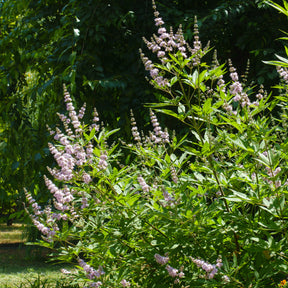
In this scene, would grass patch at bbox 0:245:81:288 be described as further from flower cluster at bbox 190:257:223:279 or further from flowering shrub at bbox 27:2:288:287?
flower cluster at bbox 190:257:223:279

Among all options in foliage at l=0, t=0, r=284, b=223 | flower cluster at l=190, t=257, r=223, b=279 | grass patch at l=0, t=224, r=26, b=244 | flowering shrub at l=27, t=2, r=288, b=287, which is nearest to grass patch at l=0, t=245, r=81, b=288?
grass patch at l=0, t=224, r=26, b=244

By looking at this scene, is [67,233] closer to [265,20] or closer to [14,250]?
[265,20]

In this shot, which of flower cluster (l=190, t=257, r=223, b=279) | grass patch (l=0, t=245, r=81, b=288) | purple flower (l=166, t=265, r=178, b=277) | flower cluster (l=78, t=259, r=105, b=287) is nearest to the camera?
flower cluster (l=190, t=257, r=223, b=279)

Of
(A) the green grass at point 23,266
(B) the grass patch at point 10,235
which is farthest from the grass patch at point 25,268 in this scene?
(B) the grass patch at point 10,235

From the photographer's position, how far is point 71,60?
18.7ft

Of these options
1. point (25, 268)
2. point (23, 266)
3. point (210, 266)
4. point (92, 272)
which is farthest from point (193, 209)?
point (23, 266)

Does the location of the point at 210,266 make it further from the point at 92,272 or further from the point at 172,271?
the point at 92,272


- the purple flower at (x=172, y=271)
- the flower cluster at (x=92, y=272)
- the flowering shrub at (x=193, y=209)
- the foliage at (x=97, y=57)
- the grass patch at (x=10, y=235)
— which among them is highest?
the foliage at (x=97, y=57)

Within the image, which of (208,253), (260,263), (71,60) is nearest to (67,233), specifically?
(208,253)

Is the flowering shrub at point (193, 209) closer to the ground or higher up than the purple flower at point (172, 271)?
higher up

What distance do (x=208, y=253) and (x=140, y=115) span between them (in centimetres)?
401

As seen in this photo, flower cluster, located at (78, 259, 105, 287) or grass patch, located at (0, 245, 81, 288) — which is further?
grass patch, located at (0, 245, 81, 288)

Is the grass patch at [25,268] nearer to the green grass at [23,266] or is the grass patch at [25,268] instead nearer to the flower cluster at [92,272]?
the green grass at [23,266]

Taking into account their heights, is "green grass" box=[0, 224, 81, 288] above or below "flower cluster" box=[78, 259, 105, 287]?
below
